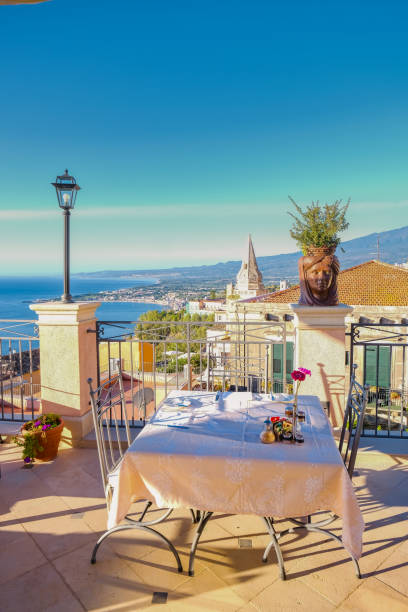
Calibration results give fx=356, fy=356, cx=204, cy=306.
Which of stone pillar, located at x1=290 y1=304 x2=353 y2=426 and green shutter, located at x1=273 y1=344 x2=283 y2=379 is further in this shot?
green shutter, located at x1=273 y1=344 x2=283 y2=379

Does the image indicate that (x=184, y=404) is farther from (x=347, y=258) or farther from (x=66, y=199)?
(x=347, y=258)

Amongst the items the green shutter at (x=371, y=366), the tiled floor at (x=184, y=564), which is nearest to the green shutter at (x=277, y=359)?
the green shutter at (x=371, y=366)

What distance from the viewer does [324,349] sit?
339 centimetres

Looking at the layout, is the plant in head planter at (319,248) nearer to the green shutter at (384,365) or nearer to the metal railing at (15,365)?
the metal railing at (15,365)

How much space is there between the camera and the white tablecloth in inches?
65.1

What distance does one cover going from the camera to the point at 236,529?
2291 mm

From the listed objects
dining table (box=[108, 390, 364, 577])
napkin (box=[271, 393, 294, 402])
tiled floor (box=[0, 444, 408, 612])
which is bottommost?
tiled floor (box=[0, 444, 408, 612])

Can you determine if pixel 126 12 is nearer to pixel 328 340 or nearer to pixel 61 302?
pixel 61 302

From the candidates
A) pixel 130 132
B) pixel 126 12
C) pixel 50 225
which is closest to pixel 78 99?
pixel 130 132

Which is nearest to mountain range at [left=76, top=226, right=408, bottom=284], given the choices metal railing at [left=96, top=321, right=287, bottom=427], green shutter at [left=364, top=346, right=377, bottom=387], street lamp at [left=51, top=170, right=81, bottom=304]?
green shutter at [left=364, top=346, right=377, bottom=387]

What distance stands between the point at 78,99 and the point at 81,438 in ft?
56.2

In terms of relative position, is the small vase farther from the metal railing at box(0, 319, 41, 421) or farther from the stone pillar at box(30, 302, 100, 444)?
the stone pillar at box(30, 302, 100, 444)

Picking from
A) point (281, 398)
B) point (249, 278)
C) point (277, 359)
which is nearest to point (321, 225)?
point (281, 398)

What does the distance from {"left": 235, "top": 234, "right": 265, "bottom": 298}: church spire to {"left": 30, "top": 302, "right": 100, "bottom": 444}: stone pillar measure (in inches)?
2200
